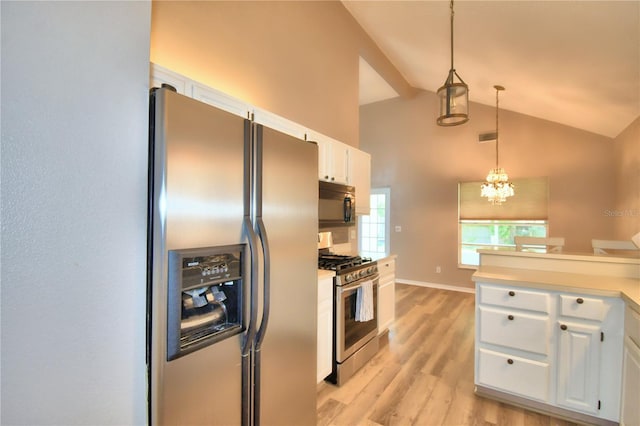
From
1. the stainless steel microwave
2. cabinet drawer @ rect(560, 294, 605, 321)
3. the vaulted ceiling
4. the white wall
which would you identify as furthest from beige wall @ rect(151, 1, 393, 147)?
cabinet drawer @ rect(560, 294, 605, 321)

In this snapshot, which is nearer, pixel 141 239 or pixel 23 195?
pixel 23 195

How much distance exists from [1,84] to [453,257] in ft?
20.0

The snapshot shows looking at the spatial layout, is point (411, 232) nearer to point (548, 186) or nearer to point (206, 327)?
point (548, 186)

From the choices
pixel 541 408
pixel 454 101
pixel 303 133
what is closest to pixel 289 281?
pixel 303 133

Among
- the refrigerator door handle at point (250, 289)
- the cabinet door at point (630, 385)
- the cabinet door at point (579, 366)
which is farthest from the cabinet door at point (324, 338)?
the cabinet door at point (630, 385)

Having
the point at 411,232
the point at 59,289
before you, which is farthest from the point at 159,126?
the point at 411,232

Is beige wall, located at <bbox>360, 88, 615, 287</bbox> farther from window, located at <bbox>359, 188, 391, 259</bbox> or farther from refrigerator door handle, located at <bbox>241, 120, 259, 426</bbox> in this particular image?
refrigerator door handle, located at <bbox>241, 120, 259, 426</bbox>

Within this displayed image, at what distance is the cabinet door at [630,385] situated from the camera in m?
1.64

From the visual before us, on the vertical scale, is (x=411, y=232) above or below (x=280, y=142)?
below

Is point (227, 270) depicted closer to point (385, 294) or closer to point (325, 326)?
point (325, 326)

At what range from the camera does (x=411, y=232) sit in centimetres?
612

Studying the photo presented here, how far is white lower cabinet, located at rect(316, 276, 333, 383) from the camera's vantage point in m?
2.31

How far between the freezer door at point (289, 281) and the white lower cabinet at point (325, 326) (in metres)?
0.59

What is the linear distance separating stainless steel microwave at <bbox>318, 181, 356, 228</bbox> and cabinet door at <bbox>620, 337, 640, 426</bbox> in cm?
218
